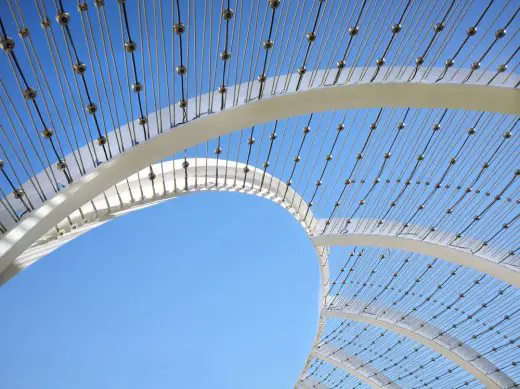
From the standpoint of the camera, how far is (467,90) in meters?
9.98

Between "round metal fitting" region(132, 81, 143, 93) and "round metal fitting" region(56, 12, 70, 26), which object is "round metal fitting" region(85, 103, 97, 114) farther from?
"round metal fitting" region(56, 12, 70, 26)

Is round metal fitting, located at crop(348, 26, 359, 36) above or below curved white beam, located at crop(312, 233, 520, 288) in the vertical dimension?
below

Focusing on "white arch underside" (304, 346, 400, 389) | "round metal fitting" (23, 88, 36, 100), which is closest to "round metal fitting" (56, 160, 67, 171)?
"round metal fitting" (23, 88, 36, 100)

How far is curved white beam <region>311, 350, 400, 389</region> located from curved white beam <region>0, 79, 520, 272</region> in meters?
16.1

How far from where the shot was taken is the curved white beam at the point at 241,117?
8.02 metres

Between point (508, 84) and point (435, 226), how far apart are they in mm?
5902

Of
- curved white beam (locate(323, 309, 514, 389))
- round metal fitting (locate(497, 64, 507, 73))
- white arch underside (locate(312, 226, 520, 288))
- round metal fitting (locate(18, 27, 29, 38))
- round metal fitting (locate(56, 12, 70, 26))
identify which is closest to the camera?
round metal fitting (locate(56, 12, 70, 26))

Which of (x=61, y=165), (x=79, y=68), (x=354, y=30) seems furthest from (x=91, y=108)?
(x=354, y=30)

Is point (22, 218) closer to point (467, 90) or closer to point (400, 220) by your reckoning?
point (467, 90)

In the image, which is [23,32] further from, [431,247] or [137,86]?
[431,247]

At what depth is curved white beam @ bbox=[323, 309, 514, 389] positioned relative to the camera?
18969 millimetres

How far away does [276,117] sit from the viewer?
9.63 metres

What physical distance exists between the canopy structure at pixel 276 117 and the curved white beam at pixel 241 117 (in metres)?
0.03

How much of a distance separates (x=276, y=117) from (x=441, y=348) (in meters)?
13.8
